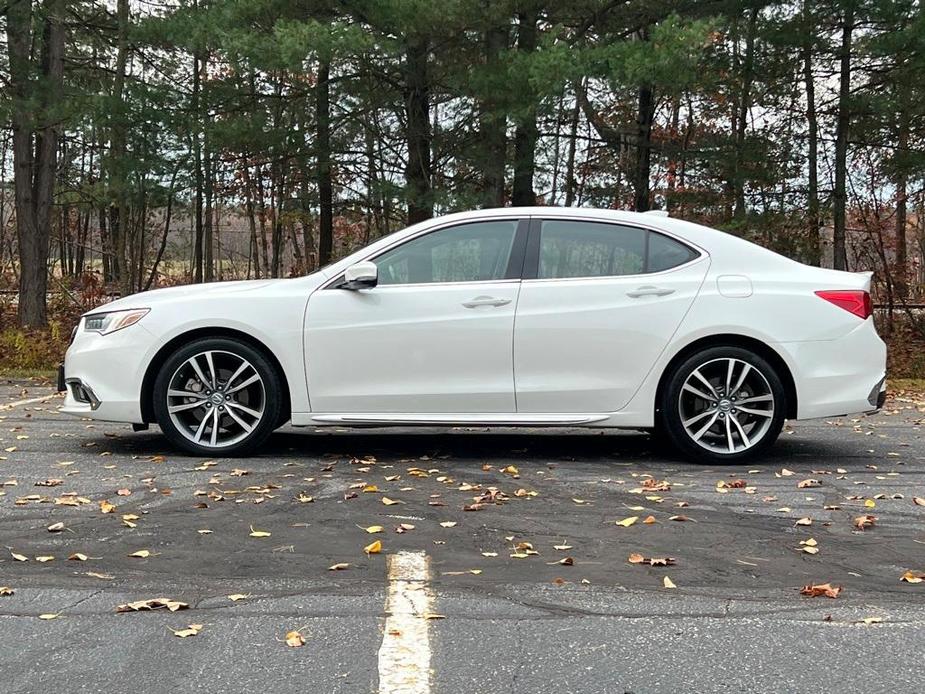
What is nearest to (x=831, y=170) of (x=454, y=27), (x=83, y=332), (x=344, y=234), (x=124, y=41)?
(x=454, y=27)

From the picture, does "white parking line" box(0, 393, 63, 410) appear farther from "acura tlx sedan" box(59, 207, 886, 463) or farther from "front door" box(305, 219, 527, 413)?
"front door" box(305, 219, 527, 413)

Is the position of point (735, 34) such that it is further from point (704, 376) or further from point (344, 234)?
point (704, 376)

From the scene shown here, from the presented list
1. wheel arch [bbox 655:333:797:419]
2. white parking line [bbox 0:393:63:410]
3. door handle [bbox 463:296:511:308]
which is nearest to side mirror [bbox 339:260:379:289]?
door handle [bbox 463:296:511:308]

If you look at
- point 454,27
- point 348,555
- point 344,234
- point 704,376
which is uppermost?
point 454,27

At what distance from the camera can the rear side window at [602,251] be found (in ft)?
22.2

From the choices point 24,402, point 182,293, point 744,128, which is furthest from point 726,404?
point 744,128

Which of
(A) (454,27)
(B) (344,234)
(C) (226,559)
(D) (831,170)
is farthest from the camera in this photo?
(B) (344,234)

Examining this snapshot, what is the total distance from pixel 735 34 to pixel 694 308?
1196 centimetres

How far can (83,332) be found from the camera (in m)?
6.95

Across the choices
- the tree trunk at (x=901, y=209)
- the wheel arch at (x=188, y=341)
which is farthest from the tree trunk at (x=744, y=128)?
the wheel arch at (x=188, y=341)

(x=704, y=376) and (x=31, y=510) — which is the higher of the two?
(x=704, y=376)

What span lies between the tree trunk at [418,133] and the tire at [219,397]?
9.49 m

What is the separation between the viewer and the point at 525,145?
16062mm

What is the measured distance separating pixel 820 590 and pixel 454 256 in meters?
3.64
